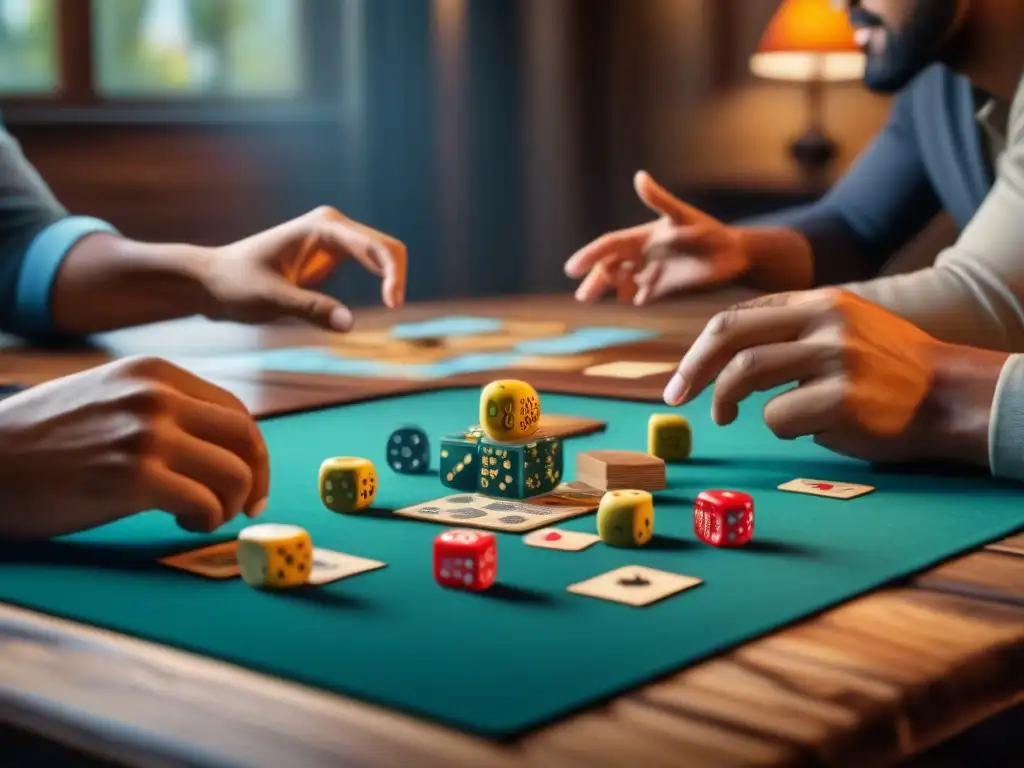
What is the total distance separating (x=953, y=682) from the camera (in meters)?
0.69

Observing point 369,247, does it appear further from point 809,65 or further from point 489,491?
point 809,65

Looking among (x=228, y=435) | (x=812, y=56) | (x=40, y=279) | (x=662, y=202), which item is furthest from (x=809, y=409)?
(x=812, y=56)

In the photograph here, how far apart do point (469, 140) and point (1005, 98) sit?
9.89 ft

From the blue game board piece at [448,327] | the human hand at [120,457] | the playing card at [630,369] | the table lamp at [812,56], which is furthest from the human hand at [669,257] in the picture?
the table lamp at [812,56]

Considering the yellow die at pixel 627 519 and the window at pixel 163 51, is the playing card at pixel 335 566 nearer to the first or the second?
the yellow die at pixel 627 519

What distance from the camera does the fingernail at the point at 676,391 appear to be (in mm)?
1222

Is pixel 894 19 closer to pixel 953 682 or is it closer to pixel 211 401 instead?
pixel 211 401

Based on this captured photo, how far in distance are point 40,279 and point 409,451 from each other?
3.44ft

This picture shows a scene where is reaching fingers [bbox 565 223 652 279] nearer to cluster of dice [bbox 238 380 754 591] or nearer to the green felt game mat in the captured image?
cluster of dice [bbox 238 380 754 591]

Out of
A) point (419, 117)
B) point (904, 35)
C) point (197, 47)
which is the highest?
point (197, 47)

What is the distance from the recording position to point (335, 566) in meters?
0.89

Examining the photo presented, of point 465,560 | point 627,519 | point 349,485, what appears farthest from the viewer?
point 349,485

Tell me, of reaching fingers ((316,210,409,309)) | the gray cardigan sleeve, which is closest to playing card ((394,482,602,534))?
the gray cardigan sleeve

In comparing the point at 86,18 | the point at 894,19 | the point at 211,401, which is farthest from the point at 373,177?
the point at 211,401
